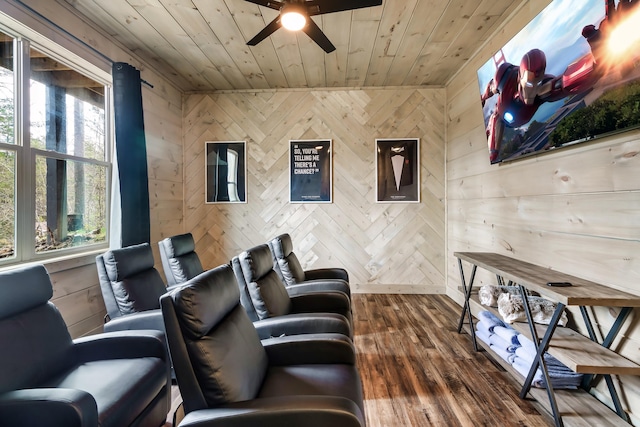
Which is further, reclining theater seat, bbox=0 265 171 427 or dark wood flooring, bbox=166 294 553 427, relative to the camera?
dark wood flooring, bbox=166 294 553 427

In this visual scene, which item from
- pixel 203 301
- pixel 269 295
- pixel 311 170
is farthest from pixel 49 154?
pixel 311 170

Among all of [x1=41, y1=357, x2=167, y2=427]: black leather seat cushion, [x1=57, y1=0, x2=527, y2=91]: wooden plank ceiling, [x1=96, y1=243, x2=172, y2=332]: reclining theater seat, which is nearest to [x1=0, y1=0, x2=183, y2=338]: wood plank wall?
[x1=57, y1=0, x2=527, y2=91]: wooden plank ceiling

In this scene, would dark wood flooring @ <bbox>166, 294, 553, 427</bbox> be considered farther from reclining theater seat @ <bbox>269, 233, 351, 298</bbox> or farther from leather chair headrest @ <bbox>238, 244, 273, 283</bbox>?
leather chair headrest @ <bbox>238, 244, 273, 283</bbox>

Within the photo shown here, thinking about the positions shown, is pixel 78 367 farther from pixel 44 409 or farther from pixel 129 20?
pixel 129 20

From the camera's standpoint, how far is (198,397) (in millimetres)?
1091

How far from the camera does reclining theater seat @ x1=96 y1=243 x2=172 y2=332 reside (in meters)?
2.00

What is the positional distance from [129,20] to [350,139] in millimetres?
2687

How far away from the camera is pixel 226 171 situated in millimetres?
4391

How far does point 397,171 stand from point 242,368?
11.5 ft

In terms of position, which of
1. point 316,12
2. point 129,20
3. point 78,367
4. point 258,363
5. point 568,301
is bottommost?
point 78,367

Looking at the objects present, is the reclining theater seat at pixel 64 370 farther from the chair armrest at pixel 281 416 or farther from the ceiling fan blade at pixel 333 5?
the ceiling fan blade at pixel 333 5

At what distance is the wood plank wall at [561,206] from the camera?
162cm

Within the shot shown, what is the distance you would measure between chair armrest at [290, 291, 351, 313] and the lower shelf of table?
4.13 ft

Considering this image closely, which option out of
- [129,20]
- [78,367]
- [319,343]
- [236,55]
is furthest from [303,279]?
[129,20]
